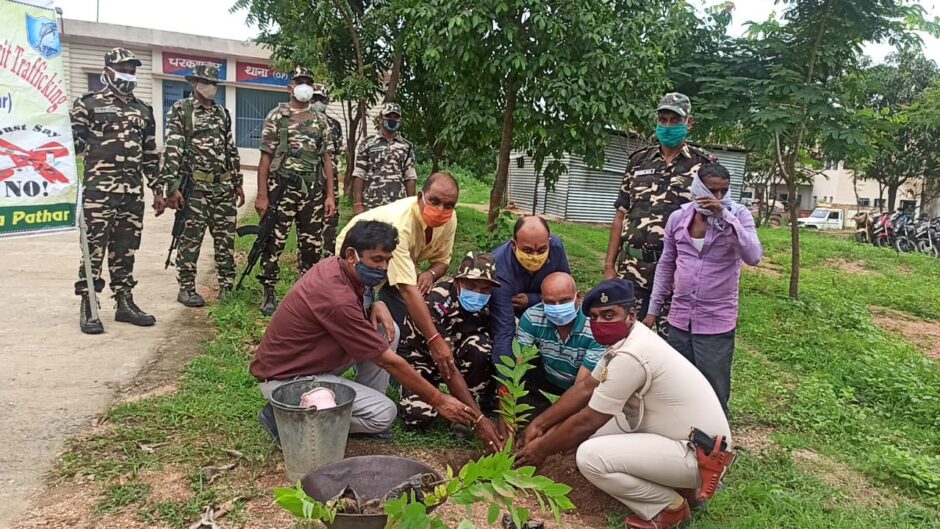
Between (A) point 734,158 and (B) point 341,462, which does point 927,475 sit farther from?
(A) point 734,158

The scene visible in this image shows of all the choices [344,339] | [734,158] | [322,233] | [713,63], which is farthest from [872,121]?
[734,158]

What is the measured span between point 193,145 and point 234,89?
51.7 feet

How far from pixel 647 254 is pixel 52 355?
147 inches

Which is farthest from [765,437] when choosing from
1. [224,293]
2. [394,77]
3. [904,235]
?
[904,235]

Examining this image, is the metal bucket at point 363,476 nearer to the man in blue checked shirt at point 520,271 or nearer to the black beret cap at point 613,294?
the black beret cap at point 613,294

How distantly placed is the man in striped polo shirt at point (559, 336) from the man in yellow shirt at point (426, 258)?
0.42 meters

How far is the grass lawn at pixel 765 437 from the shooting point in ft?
9.41

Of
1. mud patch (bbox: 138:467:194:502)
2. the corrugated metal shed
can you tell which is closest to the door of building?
the corrugated metal shed

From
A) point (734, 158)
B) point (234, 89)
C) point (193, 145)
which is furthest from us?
point (234, 89)

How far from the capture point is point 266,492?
283cm

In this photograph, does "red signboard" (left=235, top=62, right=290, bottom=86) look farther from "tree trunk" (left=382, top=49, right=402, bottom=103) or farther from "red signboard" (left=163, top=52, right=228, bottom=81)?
"tree trunk" (left=382, top=49, right=402, bottom=103)

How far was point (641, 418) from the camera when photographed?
2850 millimetres

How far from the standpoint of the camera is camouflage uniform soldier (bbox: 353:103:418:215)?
6.24 meters

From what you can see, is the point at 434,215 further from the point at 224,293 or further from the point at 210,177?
the point at 224,293
